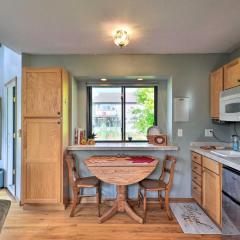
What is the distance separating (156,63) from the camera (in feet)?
11.6

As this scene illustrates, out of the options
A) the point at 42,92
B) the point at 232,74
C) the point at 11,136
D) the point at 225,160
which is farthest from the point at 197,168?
the point at 11,136

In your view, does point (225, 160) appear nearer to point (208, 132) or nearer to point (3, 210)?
point (208, 132)

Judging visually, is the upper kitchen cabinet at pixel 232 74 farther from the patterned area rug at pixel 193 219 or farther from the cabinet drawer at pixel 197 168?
the patterned area rug at pixel 193 219

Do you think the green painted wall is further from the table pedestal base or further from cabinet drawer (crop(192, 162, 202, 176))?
the table pedestal base

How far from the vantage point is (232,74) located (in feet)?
9.23

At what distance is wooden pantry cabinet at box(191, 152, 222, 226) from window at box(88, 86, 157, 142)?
1.05 metres

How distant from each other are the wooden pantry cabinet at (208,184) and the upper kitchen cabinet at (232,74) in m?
0.98

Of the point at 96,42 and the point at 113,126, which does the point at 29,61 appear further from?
the point at 113,126

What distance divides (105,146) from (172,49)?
1.73 m

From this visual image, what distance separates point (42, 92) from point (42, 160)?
951 millimetres

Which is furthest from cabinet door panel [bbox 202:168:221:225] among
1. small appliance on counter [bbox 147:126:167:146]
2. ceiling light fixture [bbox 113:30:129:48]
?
ceiling light fixture [bbox 113:30:129:48]

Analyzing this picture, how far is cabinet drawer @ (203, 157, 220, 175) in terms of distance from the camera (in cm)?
253

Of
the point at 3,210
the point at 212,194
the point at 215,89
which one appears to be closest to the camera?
the point at 3,210

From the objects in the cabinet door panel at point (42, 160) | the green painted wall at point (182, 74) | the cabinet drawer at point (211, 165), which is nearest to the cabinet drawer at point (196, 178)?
the green painted wall at point (182, 74)
